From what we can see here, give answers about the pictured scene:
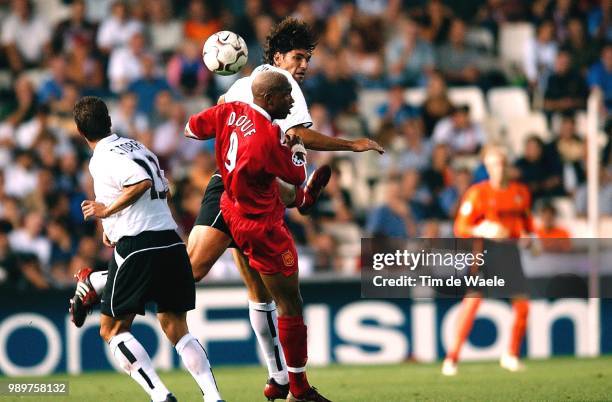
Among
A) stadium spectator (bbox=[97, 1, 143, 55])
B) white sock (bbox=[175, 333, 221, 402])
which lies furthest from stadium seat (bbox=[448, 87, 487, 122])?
white sock (bbox=[175, 333, 221, 402])

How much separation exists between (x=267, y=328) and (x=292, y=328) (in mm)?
525

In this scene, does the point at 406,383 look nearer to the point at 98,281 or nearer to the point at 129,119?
the point at 98,281

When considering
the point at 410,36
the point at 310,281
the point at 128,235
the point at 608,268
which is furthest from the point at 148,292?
the point at 410,36

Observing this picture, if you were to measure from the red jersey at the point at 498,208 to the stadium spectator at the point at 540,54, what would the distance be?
5.78 meters

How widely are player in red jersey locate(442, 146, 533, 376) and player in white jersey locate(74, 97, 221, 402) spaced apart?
14.8 feet

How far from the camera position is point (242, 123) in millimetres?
7730

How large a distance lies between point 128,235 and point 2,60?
34.6ft

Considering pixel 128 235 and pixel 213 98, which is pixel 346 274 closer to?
pixel 213 98

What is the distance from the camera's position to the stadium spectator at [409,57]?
1736cm

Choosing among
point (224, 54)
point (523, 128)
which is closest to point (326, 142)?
point (224, 54)

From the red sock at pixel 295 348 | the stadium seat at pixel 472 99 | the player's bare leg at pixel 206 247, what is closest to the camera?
the red sock at pixel 295 348

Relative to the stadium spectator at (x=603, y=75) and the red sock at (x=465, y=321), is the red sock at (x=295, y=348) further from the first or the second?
the stadium spectator at (x=603, y=75)

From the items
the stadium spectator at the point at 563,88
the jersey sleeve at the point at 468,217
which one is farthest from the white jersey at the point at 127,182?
the stadium spectator at the point at 563,88

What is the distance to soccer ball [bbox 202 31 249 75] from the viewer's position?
859 centimetres
